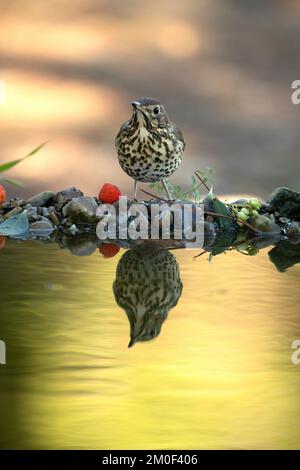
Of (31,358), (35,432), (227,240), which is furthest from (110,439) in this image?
(227,240)

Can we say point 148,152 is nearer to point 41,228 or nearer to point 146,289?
point 41,228

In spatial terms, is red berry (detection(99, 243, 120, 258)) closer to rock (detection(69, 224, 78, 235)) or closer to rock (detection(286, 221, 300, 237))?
rock (detection(69, 224, 78, 235))

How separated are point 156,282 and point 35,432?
188cm

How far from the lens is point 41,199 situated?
5742 mm

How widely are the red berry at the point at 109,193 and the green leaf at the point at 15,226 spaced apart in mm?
472

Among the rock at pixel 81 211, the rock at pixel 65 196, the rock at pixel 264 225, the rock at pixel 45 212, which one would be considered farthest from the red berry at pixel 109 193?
the rock at pixel 264 225

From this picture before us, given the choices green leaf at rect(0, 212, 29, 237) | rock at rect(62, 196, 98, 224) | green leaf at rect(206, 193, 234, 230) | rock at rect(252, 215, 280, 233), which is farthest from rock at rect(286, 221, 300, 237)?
green leaf at rect(0, 212, 29, 237)

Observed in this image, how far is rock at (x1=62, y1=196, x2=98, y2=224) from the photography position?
18.0 feet

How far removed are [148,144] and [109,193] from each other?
2.18 ft

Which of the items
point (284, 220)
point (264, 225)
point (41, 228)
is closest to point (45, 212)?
Result: point (41, 228)

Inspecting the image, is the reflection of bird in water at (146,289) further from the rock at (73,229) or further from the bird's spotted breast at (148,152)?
the rock at (73,229)

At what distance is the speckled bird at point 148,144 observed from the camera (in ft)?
16.4

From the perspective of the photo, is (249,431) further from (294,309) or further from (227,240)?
(227,240)

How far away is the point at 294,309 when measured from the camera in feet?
11.7
